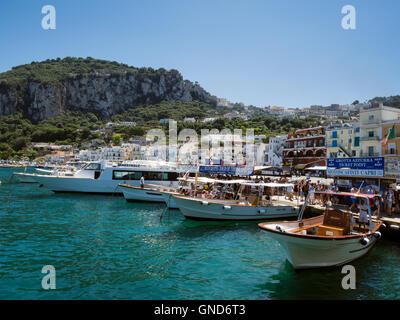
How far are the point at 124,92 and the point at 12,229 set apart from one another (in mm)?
183389

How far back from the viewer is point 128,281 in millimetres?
9125

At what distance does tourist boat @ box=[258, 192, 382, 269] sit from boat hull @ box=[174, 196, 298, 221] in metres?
6.67

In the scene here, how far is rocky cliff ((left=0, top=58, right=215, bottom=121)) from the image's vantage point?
547 ft

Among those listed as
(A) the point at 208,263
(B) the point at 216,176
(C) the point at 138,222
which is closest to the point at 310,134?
(B) the point at 216,176

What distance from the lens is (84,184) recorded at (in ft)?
101

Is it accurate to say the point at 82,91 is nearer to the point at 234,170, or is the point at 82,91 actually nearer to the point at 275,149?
the point at 275,149

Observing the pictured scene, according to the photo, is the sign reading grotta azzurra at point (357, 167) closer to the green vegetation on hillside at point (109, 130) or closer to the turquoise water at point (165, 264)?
the turquoise water at point (165, 264)

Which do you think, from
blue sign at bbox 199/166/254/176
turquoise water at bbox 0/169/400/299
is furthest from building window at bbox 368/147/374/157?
turquoise water at bbox 0/169/400/299

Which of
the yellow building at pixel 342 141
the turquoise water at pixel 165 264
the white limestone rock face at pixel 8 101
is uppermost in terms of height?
the white limestone rock face at pixel 8 101

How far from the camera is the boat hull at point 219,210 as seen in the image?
18.0 meters

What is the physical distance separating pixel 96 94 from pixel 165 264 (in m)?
190

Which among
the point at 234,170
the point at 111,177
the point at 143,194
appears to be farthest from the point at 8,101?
the point at 234,170

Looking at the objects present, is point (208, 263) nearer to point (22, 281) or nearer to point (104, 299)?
point (104, 299)

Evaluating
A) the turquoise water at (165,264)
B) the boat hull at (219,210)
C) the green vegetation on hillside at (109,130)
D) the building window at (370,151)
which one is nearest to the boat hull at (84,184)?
the boat hull at (219,210)
